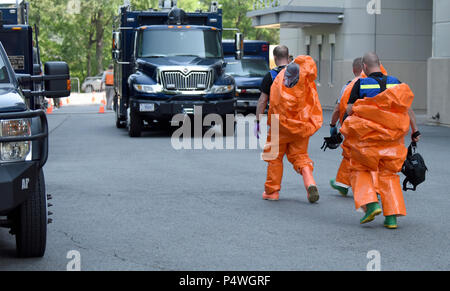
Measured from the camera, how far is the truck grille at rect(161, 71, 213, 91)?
19.2 m

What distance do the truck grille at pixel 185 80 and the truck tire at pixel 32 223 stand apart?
41.1ft

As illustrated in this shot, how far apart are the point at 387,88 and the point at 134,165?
21.1 feet

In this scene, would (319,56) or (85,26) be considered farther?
(85,26)

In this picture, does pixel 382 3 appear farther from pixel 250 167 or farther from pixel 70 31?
pixel 70 31

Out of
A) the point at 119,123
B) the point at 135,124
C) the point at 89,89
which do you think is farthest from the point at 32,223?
the point at 89,89

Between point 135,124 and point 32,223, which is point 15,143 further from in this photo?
point 135,124

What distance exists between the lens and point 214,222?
8633 mm

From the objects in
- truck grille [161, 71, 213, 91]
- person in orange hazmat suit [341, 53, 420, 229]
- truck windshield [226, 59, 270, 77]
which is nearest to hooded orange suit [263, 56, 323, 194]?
person in orange hazmat suit [341, 53, 420, 229]

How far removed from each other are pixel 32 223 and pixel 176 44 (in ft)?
45.9

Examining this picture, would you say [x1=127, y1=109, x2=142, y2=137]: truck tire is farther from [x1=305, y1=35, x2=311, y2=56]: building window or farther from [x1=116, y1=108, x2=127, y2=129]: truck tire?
[x1=305, y1=35, x2=311, y2=56]: building window

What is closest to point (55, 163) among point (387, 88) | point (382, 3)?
point (387, 88)

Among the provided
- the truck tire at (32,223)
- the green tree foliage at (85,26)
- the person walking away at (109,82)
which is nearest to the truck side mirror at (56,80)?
the truck tire at (32,223)

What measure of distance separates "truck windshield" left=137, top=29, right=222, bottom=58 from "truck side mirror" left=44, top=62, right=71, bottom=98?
12.3 m

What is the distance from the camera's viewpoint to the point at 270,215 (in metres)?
9.12
